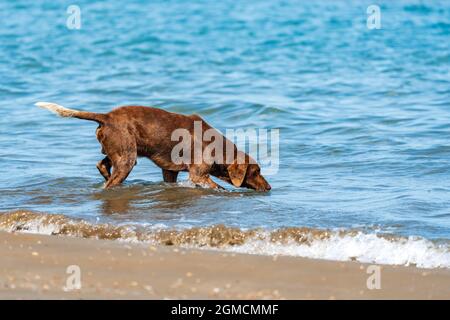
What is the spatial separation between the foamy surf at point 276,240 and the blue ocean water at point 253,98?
0.29 m

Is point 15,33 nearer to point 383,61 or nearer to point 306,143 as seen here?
point 383,61

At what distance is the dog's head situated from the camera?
9.83 meters

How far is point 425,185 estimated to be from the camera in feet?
32.7

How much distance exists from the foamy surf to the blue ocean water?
29 centimetres

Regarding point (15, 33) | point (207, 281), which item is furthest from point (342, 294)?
point (15, 33)

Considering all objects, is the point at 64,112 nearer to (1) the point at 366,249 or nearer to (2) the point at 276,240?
(2) the point at 276,240

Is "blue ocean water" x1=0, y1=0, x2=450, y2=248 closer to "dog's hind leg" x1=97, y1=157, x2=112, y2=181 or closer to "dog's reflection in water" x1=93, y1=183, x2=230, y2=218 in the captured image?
"dog's reflection in water" x1=93, y1=183, x2=230, y2=218

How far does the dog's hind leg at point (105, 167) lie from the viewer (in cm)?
987

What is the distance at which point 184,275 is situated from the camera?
6551 millimetres

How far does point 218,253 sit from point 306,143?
565 cm

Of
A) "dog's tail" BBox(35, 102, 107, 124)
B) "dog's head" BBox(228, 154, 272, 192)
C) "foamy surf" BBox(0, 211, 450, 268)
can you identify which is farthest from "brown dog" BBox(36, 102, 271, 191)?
"foamy surf" BBox(0, 211, 450, 268)

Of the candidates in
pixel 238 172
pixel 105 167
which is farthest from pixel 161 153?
pixel 238 172

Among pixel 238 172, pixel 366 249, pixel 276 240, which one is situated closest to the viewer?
pixel 366 249

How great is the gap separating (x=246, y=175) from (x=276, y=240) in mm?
2235
